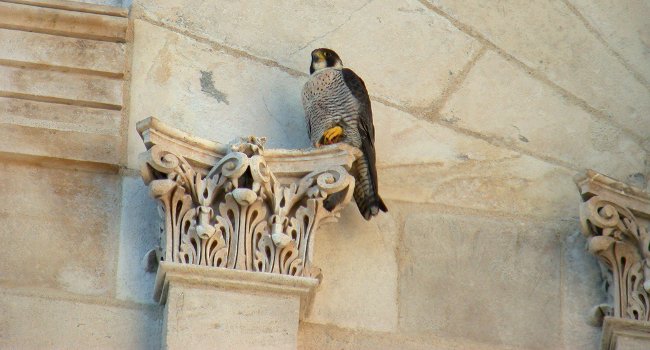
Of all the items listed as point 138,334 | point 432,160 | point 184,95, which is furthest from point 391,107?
point 138,334

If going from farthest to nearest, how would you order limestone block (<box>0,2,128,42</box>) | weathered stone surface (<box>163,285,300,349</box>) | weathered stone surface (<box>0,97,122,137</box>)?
limestone block (<box>0,2,128,42</box>) → weathered stone surface (<box>0,97,122,137</box>) → weathered stone surface (<box>163,285,300,349</box>)

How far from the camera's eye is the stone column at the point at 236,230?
675 cm

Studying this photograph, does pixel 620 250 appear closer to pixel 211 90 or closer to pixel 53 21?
pixel 211 90

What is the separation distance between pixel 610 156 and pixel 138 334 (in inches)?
79.2

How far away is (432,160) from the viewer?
757 cm

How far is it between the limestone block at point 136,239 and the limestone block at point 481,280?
880 mm

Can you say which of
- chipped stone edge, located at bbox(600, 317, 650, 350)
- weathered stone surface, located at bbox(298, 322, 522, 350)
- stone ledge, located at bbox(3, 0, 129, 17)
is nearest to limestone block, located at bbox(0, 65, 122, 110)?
stone ledge, located at bbox(3, 0, 129, 17)

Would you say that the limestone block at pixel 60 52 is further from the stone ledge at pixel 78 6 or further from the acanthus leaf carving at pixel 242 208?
the acanthus leaf carving at pixel 242 208

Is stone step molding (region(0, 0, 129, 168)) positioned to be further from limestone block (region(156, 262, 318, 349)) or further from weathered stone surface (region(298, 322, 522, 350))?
weathered stone surface (region(298, 322, 522, 350))

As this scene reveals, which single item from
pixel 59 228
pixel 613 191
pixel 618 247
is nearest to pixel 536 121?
pixel 613 191

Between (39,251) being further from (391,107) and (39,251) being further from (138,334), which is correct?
(391,107)

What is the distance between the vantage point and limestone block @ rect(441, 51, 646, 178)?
25.3ft

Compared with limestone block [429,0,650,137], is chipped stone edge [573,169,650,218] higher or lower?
lower

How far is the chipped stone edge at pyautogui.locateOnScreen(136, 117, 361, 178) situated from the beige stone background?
0.26 metres
